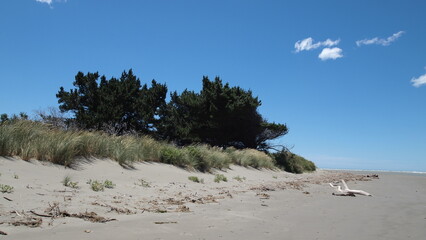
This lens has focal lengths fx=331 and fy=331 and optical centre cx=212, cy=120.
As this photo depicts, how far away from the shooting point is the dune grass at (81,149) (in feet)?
27.0

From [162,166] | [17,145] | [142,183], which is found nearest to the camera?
[17,145]

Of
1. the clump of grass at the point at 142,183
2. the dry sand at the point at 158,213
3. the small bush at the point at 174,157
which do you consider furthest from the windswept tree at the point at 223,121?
the dry sand at the point at 158,213

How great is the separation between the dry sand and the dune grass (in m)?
0.46

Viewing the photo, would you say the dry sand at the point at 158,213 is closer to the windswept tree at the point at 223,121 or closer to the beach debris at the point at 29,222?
the beach debris at the point at 29,222

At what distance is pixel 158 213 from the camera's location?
5.88 m

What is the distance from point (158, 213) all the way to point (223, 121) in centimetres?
2223

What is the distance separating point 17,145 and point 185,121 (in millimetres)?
23311

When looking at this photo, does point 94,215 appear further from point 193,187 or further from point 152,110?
point 152,110

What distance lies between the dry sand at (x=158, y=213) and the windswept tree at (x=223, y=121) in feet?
60.9

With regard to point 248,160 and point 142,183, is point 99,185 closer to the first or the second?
point 142,183

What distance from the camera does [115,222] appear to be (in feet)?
15.9

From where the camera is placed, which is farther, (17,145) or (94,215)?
(17,145)

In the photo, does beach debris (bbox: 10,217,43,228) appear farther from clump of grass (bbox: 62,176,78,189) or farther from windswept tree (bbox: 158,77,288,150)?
windswept tree (bbox: 158,77,288,150)

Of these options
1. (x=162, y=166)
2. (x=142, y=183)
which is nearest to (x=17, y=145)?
(x=142, y=183)
